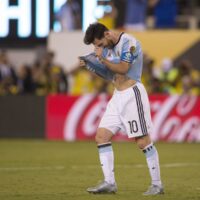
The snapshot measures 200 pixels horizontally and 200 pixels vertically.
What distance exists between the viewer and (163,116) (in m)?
18.5

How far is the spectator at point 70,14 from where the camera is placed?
19.6 meters

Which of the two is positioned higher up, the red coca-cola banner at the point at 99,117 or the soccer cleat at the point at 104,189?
the soccer cleat at the point at 104,189

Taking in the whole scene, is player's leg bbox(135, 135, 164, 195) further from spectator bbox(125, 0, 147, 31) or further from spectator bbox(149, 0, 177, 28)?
spectator bbox(149, 0, 177, 28)

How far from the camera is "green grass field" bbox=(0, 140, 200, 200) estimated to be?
9.22m

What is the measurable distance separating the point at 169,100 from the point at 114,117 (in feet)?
30.5

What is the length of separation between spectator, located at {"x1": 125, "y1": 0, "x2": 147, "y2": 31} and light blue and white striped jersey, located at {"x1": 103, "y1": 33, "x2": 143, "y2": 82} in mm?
11335

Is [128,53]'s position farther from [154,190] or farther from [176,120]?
[176,120]

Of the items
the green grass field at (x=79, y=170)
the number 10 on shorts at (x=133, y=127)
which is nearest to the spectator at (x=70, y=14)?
the green grass field at (x=79, y=170)

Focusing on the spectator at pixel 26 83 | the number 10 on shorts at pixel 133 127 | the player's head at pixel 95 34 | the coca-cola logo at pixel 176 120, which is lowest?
the coca-cola logo at pixel 176 120

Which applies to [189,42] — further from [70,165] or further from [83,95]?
[70,165]

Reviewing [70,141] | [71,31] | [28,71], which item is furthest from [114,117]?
[71,31]

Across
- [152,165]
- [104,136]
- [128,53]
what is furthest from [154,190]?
[128,53]

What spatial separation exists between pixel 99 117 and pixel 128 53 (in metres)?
9.52

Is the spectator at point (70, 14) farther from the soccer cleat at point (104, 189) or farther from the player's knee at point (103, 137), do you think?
the soccer cleat at point (104, 189)
